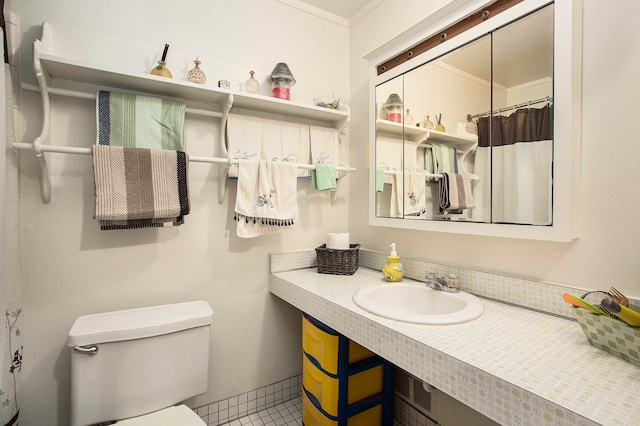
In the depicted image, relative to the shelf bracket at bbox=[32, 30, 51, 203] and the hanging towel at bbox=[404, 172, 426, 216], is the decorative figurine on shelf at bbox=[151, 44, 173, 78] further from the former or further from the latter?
the hanging towel at bbox=[404, 172, 426, 216]

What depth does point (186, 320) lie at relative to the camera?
4.11ft

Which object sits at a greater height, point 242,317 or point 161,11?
point 161,11

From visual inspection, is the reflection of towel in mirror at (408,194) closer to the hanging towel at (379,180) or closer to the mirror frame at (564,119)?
the hanging towel at (379,180)

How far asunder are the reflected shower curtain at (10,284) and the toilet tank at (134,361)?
20 cm

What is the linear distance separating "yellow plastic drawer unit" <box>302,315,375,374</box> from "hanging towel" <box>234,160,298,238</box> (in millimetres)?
514

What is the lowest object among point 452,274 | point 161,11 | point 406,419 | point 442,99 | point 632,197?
point 406,419

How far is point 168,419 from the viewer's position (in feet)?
3.55

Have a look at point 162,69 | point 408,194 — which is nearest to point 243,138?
point 162,69

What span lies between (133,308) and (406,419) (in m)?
1.47

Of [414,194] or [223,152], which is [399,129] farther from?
[223,152]

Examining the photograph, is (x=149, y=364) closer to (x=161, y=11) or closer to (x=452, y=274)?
(x=452, y=274)

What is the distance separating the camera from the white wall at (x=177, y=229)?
1.24 meters

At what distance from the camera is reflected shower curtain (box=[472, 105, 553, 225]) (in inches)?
40.2

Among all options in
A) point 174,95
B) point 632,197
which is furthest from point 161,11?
point 632,197
